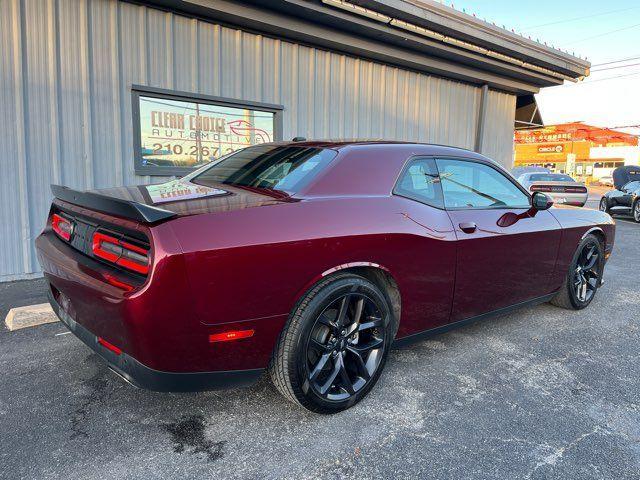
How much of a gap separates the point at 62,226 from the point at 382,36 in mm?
5896

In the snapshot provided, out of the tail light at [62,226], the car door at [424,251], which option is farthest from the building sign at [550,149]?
the tail light at [62,226]

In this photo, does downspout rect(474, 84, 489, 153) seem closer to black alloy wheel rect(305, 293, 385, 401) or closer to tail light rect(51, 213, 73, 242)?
black alloy wheel rect(305, 293, 385, 401)

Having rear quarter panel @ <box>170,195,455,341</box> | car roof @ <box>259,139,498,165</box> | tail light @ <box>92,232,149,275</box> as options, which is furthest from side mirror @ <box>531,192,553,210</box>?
tail light @ <box>92,232,149,275</box>

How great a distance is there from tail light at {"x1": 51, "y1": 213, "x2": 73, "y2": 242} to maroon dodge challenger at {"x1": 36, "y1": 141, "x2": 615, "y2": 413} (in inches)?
0.6

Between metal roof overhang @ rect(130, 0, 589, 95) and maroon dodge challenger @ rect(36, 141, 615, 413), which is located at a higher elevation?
metal roof overhang @ rect(130, 0, 589, 95)

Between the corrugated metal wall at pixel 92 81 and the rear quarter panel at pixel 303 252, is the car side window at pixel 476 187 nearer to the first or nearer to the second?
the rear quarter panel at pixel 303 252

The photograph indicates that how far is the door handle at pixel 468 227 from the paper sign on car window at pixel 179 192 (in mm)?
1559

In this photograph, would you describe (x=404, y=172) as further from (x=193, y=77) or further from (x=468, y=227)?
(x=193, y=77)

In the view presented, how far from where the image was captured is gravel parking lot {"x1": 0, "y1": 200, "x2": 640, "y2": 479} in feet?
6.73

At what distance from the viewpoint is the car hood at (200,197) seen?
212 centimetres

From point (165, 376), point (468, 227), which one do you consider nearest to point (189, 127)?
point (468, 227)

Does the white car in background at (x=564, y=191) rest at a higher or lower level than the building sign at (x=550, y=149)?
lower

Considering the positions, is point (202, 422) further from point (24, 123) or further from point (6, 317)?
point (24, 123)

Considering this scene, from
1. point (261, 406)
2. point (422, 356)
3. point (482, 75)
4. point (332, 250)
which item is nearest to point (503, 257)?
point (422, 356)
